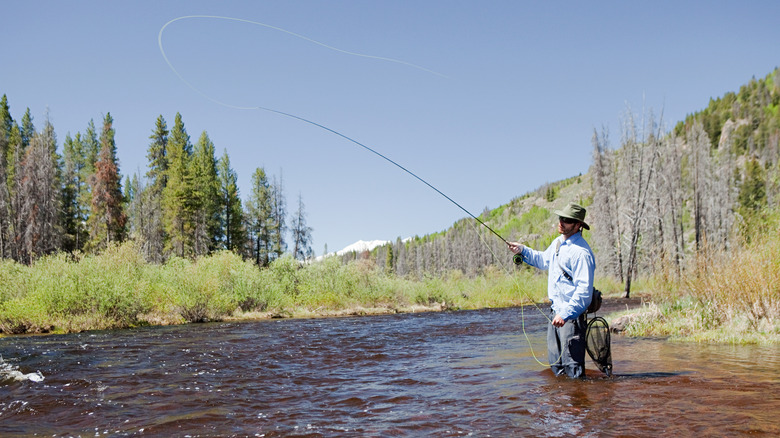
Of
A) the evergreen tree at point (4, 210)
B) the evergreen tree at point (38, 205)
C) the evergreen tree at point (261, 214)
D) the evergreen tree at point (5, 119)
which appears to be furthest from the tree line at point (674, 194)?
the evergreen tree at point (5, 119)

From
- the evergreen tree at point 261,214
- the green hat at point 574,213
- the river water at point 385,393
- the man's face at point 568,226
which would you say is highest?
the evergreen tree at point 261,214

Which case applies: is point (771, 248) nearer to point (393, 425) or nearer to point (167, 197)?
point (393, 425)

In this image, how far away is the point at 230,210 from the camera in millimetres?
50469

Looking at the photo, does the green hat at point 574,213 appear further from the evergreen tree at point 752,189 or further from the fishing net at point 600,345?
the evergreen tree at point 752,189

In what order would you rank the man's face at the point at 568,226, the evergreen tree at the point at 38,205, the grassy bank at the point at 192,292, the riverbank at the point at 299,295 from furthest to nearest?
the evergreen tree at the point at 38,205 < the grassy bank at the point at 192,292 < the riverbank at the point at 299,295 < the man's face at the point at 568,226

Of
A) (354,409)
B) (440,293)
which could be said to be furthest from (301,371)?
(440,293)

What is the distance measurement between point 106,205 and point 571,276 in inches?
1787

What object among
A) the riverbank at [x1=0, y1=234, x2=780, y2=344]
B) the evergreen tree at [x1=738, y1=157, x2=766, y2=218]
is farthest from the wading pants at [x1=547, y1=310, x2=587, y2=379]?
the evergreen tree at [x1=738, y1=157, x2=766, y2=218]

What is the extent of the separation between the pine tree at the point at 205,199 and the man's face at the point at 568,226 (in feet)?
139

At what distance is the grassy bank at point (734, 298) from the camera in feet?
30.5

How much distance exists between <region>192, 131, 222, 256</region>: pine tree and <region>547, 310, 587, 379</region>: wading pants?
138 feet

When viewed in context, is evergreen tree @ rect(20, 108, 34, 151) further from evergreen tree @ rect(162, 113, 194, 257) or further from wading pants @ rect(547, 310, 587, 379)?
wading pants @ rect(547, 310, 587, 379)

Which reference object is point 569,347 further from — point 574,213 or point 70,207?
point 70,207

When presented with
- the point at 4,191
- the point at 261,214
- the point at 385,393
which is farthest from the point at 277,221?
the point at 385,393
